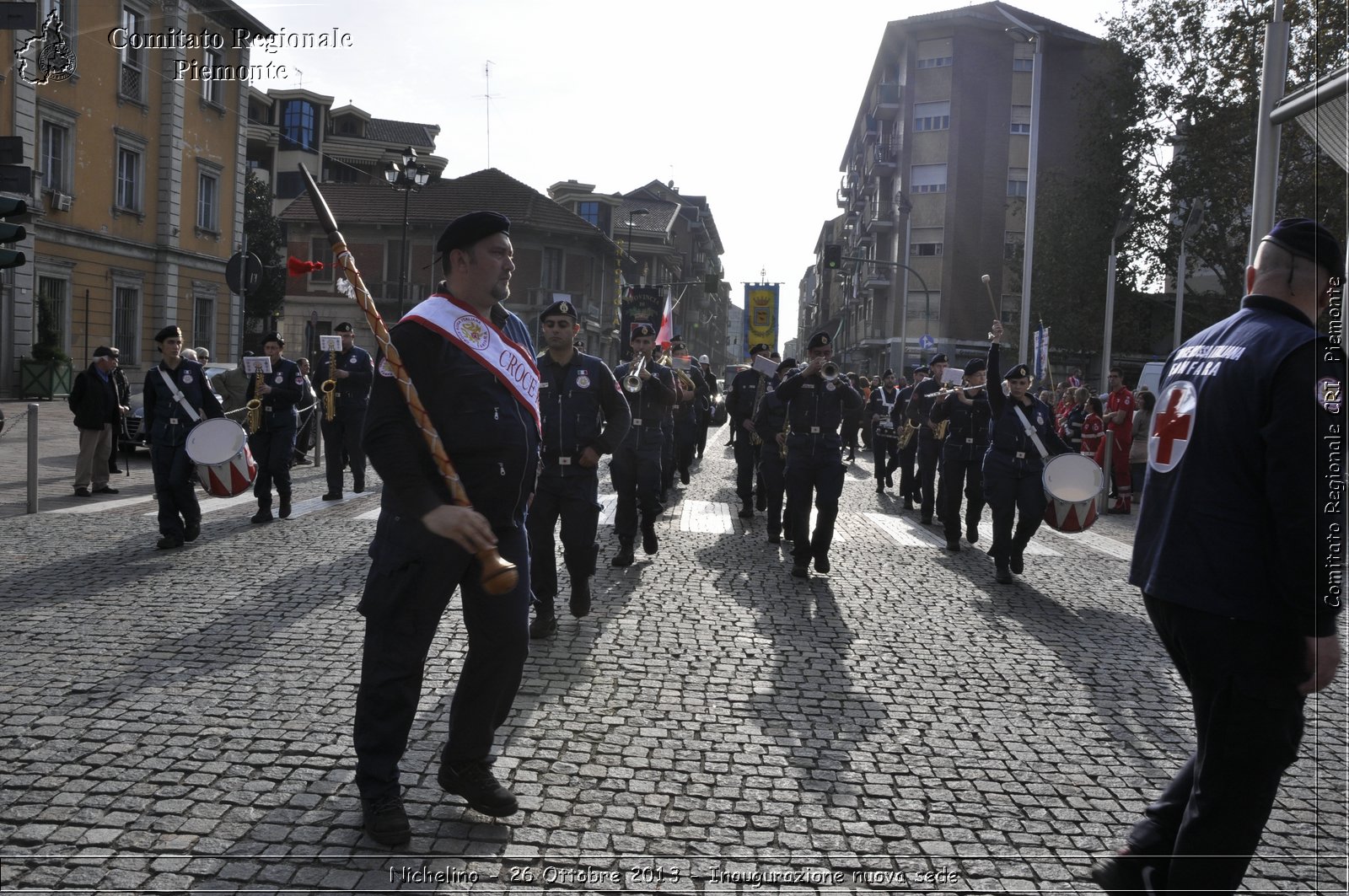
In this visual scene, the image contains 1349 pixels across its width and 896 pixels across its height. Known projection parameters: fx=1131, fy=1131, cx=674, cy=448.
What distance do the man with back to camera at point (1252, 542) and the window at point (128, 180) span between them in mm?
32154

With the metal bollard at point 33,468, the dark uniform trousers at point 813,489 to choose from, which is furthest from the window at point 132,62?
the dark uniform trousers at point 813,489

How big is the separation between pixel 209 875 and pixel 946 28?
2305 inches

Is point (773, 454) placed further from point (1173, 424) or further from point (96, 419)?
point (1173, 424)

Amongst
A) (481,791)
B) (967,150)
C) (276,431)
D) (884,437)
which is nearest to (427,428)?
(481,791)

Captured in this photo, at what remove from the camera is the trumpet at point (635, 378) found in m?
9.39

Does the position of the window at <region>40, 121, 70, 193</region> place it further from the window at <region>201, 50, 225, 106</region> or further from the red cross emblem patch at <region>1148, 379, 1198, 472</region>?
the red cross emblem patch at <region>1148, 379, 1198, 472</region>

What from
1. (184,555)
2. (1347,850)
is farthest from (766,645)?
(184,555)

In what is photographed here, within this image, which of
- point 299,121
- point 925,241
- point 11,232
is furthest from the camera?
point 925,241

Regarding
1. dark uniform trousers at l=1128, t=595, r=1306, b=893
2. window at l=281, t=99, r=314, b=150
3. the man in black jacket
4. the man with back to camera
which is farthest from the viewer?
window at l=281, t=99, r=314, b=150

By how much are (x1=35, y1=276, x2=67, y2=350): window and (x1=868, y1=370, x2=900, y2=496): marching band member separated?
19.7m

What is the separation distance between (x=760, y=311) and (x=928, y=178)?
66.6 ft

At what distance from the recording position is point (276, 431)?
1165 centimetres

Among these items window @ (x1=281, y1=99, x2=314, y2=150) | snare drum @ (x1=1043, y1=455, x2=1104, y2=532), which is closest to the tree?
window @ (x1=281, y1=99, x2=314, y2=150)

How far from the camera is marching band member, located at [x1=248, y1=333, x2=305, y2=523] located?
37.9 feet
